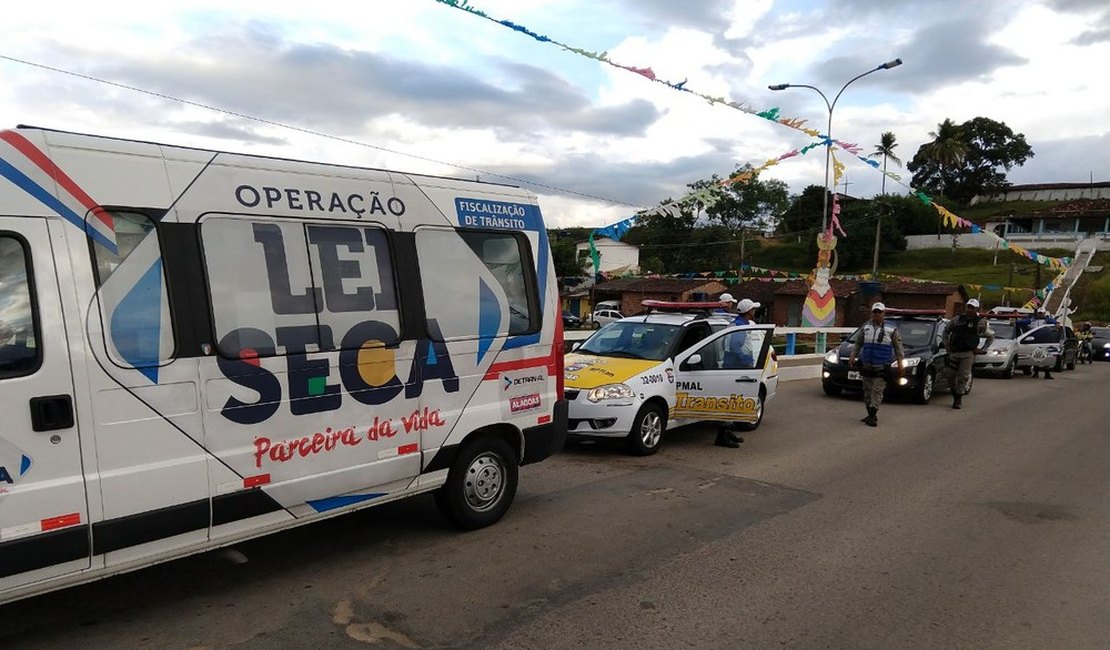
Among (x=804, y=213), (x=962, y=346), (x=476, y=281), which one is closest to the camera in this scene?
(x=476, y=281)

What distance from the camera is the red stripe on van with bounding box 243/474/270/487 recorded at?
13.6 feet

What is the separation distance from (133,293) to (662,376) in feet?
19.4

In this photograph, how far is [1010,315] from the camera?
22.3 metres

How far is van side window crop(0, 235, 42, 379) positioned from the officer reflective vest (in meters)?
10.5

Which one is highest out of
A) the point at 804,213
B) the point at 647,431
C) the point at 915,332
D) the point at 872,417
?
the point at 804,213

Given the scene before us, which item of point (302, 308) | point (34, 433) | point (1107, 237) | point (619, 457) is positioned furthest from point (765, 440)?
point (1107, 237)

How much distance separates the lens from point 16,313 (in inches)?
132

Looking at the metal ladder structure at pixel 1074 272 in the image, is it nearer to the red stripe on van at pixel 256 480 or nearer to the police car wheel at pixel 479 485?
the police car wheel at pixel 479 485

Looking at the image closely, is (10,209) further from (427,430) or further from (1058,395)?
(1058,395)

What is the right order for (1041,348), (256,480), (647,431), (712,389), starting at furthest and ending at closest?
(1041,348), (712,389), (647,431), (256,480)

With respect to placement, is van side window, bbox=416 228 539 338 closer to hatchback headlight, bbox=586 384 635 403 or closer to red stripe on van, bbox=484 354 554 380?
A: red stripe on van, bbox=484 354 554 380

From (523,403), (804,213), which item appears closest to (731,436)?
(523,403)

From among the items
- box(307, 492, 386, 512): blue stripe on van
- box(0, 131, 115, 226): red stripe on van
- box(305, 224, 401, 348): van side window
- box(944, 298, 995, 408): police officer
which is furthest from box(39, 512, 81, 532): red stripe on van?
box(944, 298, 995, 408): police officer

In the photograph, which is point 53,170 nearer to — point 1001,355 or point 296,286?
point 296,286
